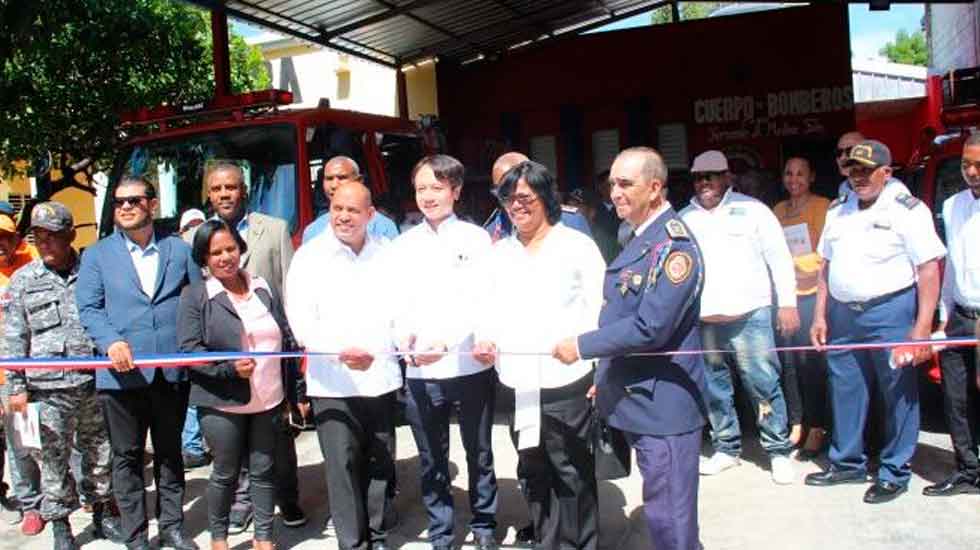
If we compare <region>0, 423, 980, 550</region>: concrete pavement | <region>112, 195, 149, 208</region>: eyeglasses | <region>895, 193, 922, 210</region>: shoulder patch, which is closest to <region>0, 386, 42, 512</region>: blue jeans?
<region>0, 423, 980, 550</region>: concrete pavement

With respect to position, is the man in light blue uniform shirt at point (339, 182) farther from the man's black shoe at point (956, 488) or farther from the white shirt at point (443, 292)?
the man's black shoe at point (956, 488)

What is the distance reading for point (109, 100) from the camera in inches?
360

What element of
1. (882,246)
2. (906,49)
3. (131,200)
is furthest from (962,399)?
(906,49)

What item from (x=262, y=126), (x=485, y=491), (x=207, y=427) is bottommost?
(x=485, y=491)

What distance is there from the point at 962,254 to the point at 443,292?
8.76ft

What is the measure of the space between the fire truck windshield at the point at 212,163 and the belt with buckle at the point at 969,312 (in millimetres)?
4015

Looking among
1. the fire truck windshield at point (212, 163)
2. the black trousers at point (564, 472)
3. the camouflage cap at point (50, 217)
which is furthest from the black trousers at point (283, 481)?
the fire truck windshield at point (212, 163)

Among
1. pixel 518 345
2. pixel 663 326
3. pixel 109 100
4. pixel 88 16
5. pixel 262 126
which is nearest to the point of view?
pixel 663 326

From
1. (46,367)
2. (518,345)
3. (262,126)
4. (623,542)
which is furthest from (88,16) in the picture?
(623,542)

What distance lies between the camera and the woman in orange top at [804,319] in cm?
538

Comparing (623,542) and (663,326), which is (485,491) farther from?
(663,326)

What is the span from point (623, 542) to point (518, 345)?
1.23m

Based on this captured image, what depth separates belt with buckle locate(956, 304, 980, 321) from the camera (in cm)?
448

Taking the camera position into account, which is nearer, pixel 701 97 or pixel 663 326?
pixel 663 326
